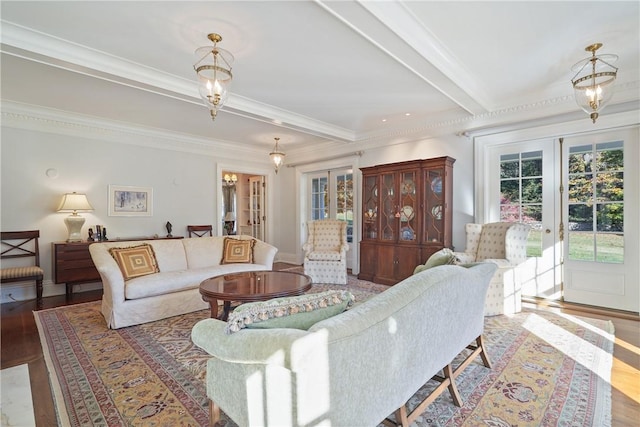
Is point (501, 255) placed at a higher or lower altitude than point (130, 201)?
lower

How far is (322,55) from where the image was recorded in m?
2.96

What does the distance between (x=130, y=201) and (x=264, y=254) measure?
266cm

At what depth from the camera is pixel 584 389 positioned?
6.89ft

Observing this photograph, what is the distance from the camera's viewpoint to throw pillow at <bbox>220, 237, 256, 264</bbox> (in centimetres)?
451

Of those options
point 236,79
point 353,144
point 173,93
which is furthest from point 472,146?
point 173,93

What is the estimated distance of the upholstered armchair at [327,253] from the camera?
17.1 feet

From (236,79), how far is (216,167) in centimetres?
316

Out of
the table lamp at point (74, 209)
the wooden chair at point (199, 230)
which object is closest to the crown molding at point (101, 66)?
the table lamp at point (74, 209)

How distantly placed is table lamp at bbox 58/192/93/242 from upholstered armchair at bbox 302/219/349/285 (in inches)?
134

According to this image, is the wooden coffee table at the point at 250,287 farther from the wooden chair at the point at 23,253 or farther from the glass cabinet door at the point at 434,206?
the wooden chair at the point at 23,253

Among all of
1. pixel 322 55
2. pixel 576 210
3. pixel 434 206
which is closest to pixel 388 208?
pixel 434 206

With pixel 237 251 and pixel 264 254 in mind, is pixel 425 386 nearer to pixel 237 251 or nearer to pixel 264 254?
pixel 264 254

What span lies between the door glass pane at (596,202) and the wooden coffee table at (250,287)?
3.43 metres

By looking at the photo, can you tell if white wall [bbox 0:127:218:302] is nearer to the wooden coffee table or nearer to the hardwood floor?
the hardwood floor
